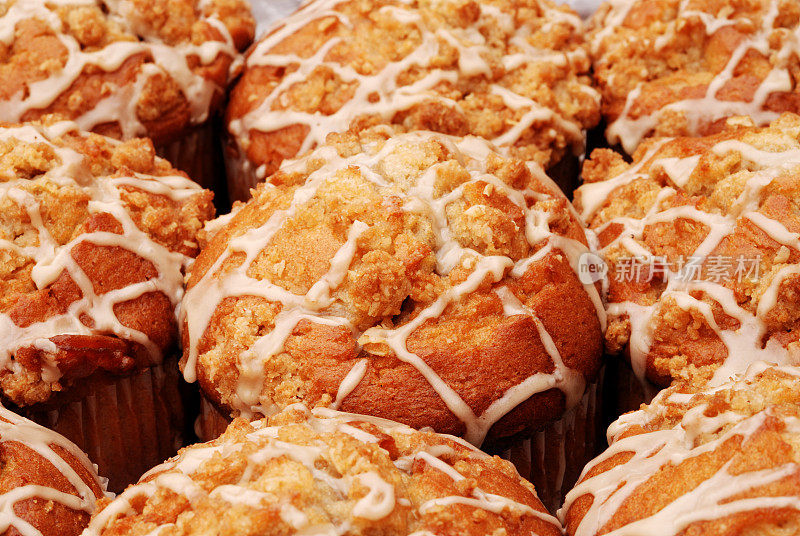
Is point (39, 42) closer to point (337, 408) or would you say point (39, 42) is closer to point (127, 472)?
point (127, 472)

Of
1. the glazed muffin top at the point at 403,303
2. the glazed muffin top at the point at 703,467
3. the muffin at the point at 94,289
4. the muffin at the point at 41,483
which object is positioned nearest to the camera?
the glazed muffin top at the point at 703,467

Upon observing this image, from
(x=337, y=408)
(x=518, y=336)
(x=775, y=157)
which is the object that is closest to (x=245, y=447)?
(x=337, y=408)

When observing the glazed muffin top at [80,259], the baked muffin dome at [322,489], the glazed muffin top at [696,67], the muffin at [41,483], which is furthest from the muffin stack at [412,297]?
the glazed muffin top at [696,67]

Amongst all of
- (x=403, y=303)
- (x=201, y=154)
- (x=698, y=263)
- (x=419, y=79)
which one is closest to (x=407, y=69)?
(x=419, y=79)

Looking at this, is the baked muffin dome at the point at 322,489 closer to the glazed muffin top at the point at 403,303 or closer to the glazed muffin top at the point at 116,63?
the glazed muffin top at the point at 403,303

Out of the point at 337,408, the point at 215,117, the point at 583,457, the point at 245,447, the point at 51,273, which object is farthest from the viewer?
the point at 215,117

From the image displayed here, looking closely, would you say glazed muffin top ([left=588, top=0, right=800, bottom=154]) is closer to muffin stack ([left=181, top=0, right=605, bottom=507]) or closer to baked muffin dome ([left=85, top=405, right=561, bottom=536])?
muffin stack ([left=181, top=0, right=605, bottom=507])
